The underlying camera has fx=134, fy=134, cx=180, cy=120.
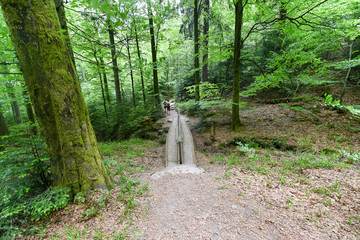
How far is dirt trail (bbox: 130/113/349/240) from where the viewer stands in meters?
2.32

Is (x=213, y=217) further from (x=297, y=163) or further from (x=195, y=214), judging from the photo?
(x=297, y=163)

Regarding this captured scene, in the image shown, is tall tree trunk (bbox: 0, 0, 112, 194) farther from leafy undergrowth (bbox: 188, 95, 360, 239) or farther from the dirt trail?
leafy undergrowth (bbox: 188, 95, 360, 239)

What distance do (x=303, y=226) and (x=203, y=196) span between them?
6.19ft

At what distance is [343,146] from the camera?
5.77 metres

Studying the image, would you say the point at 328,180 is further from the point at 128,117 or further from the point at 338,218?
the point at 128,117

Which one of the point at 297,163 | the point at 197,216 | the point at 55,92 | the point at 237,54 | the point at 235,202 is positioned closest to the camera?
the point at 55,92

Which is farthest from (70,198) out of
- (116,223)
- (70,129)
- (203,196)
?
(203,196)

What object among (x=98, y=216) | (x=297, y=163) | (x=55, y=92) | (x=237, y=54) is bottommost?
(x=297, y=163)

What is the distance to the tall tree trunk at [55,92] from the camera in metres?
2.27

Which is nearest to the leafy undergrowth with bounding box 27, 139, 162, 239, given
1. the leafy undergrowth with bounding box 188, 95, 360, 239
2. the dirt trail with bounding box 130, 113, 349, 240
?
the dirt trail with bounding box 130, 113, 349, 240

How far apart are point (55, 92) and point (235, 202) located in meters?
4.38

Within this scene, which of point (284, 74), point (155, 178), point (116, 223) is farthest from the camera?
point (284, 74)

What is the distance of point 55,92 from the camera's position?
8.33 feet

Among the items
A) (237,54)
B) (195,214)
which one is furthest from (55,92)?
(237,54)
